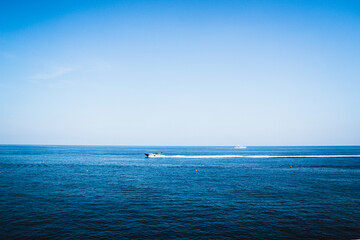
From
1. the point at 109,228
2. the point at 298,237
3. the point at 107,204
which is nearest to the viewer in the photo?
the point at 298,237

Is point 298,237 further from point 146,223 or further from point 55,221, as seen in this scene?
point 55,221

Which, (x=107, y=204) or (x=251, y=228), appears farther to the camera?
(x=107, y=204)

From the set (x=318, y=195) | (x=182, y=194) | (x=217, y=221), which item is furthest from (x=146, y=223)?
(x=318, y=195)

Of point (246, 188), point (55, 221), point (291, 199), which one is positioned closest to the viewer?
point (55, 221)

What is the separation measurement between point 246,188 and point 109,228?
93.5 feet

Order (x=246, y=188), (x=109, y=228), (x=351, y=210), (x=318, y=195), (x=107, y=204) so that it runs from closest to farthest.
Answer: (x=109, y=228) < (x=351, y=210) < (x=107, y=204) < (x=318, y=195) < (x=246, y=188)

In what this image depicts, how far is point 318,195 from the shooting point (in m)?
39.4

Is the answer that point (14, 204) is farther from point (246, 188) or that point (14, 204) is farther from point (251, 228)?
point (246, 188)

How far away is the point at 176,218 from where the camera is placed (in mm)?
27438

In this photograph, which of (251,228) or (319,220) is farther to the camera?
(319,220)

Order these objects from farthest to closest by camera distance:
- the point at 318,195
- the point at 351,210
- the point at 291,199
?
the point at 318,195
the point at 291,199
the point at 351,210

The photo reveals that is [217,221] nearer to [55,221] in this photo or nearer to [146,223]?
[146,223]

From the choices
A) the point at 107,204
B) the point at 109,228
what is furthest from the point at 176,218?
the point at 107,204

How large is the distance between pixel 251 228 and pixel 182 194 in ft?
54.8
